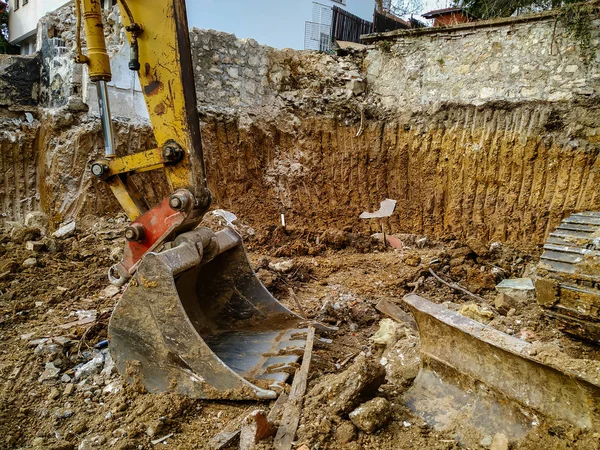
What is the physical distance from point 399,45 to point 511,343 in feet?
20.5

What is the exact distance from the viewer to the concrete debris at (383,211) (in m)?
6.77

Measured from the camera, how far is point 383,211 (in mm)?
6840

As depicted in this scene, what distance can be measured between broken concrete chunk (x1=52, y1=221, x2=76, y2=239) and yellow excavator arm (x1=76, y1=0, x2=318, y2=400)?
3.09m

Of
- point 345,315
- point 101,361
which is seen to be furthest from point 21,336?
point 345,315

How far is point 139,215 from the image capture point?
311cm

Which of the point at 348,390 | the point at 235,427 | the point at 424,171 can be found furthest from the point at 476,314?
the point at 424,171

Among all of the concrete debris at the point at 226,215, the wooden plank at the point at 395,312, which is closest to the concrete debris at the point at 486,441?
the wooden plank at the point at 395,312

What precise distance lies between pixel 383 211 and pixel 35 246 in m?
4.89

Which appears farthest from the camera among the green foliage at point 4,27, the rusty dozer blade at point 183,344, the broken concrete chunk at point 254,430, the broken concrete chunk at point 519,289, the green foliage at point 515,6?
the green foliage at point 4,27

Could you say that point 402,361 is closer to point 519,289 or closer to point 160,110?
point 519,289

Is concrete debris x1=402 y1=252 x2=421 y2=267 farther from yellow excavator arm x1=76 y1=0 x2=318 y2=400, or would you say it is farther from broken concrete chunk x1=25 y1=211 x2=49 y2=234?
broken concrete chunk x1=25 y1=211 x2=49 y2=234

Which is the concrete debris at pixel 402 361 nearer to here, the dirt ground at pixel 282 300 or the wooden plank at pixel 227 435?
the dirt ground at pixel 282 300

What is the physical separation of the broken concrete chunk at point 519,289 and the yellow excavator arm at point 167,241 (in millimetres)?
2390

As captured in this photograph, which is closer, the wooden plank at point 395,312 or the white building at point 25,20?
the wooden plank at point 395,312
